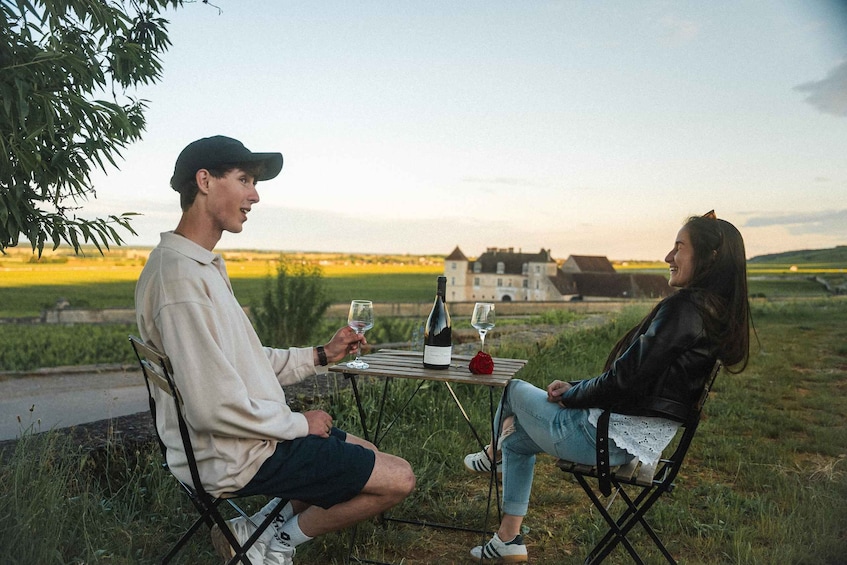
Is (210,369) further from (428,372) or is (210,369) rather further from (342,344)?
(428,372)

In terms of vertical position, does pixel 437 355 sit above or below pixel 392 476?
above

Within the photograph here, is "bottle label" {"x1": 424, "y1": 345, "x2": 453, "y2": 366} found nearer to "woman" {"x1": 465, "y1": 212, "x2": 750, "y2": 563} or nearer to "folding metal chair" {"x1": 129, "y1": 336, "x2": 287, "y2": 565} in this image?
"woman" {"x1": 465, "y1": 212, "x2": 750, "y2": 563}

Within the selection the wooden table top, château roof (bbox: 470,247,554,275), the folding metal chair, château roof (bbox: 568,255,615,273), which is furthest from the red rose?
château roof (bbox: 568,255,615,273)

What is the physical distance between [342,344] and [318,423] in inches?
23.5

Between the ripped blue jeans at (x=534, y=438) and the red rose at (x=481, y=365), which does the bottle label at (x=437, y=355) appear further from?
the ripped blue jeans at (x=534, y=438)

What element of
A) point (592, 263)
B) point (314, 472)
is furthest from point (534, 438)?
point (592, 263)

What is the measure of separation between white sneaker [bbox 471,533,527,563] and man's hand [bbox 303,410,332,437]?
115 cm

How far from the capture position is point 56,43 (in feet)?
10.1

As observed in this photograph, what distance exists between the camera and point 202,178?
2.24m

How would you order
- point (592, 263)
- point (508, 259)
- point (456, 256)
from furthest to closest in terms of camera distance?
1. point (592, 263)
2. point (508, 259)
3. point (456, 256)

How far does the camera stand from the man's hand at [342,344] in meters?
2.87

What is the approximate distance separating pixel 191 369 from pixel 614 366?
59.6 inches

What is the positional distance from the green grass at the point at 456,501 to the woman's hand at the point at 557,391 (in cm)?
86

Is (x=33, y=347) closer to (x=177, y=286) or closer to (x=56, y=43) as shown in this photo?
(x=56, y=43)
